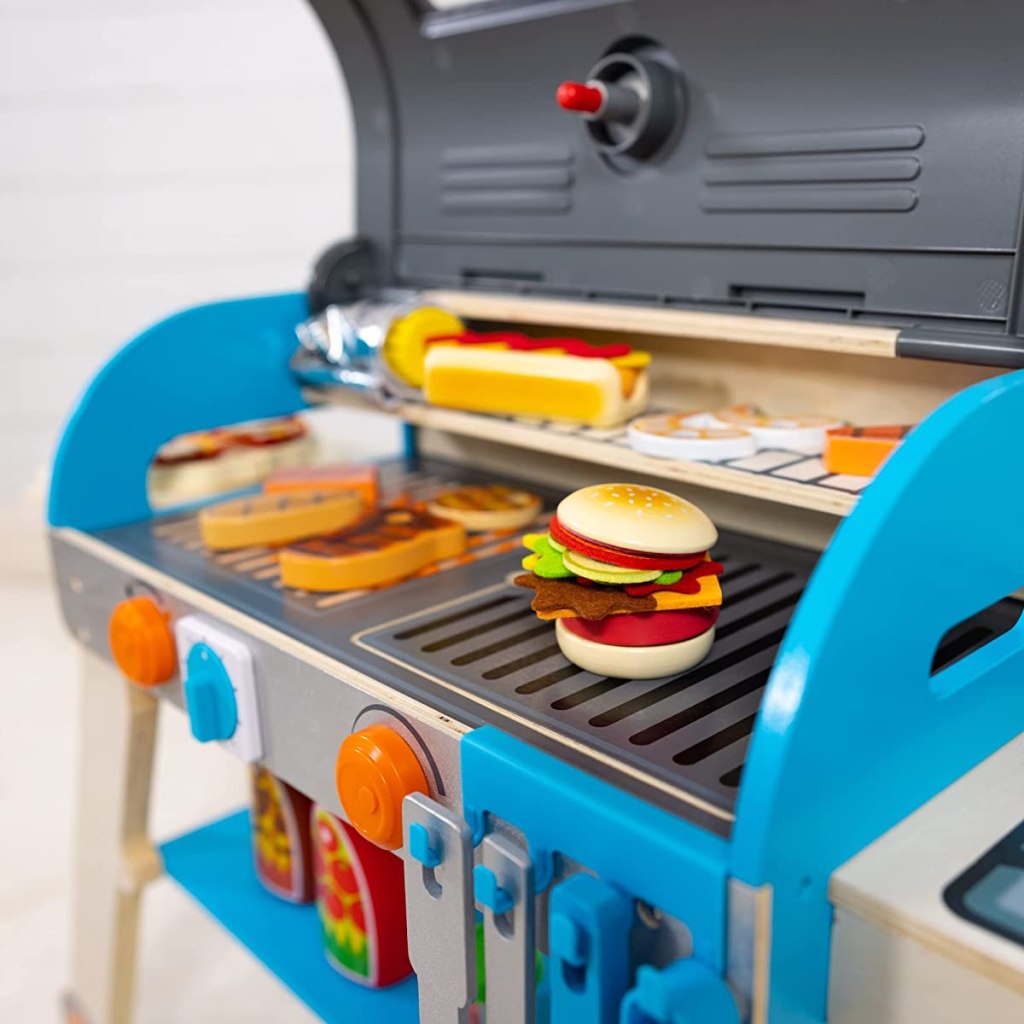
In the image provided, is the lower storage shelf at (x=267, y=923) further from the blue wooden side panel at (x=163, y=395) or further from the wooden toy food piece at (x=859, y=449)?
the wooden toy food piece at (x=859, y=449)

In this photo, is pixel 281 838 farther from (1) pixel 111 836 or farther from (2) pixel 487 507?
(2) pixel 487 507

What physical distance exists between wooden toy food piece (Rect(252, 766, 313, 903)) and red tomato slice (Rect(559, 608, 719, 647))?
56 centimetres

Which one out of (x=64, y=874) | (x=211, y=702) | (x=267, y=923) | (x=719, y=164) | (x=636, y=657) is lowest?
(x=64, y=874)

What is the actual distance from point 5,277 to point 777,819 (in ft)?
8.41

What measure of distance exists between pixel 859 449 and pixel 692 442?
0.14m

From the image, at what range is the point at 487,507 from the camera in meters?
1.20

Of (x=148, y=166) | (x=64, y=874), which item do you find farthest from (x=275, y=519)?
(x=148, y=166)

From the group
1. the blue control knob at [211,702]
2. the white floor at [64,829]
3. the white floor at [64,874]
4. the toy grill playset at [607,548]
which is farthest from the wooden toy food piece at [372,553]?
the white floor at [64,874]

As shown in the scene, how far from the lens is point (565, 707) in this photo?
2.54 feet

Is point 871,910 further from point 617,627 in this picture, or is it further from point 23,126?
point 23,126

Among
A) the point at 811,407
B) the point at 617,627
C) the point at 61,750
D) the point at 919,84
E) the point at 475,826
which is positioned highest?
the point at 919,84

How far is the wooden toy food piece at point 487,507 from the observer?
3.86ft

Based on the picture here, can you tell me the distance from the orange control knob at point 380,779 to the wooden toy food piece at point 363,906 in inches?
12.1

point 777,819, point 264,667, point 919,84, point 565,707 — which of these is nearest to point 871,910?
point 777,819
